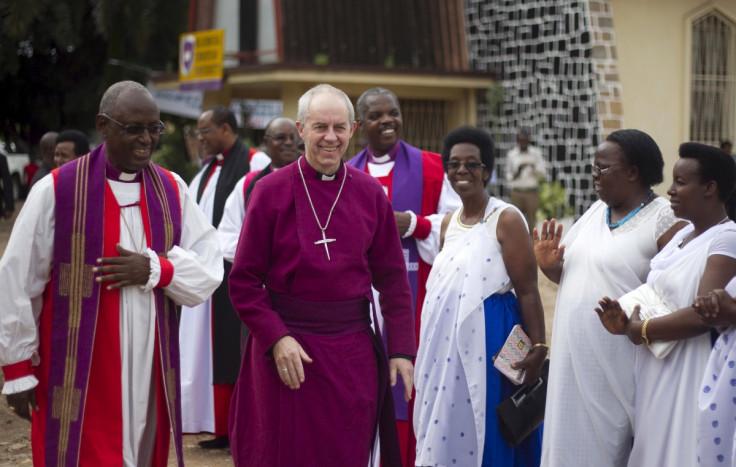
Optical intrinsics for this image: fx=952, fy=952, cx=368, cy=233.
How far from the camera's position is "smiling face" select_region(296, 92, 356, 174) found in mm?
3984

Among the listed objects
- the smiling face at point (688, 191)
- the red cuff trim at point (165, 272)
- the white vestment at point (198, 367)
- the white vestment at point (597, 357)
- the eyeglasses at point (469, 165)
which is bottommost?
the white vestment at point (198, 367)

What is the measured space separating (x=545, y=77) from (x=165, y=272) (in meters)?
14.0

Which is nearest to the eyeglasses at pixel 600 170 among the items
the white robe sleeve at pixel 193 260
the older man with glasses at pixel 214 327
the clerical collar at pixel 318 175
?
the clerical collar at pixel 318 175

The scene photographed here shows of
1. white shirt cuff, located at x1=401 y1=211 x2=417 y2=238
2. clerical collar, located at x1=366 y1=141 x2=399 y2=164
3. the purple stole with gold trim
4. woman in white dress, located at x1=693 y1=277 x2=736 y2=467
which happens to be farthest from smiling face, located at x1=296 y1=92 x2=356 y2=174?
clerical collar, located at x1=366 y1=141 x2=399 y2=164

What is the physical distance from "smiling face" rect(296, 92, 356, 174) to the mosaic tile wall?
499 inches

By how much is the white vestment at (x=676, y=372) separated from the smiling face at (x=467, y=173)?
127 cm

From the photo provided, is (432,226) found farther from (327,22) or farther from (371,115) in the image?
(327,22)

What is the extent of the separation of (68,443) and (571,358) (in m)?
2.39

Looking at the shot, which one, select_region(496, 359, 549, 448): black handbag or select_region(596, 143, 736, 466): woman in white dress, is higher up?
select_region(596, 143, 736, 466): woman in white dress

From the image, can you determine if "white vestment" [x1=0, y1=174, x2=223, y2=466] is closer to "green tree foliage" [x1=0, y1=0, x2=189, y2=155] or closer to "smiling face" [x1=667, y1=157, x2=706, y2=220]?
"smiling face" [x1=667, y1=157, x2=706, y2=220]

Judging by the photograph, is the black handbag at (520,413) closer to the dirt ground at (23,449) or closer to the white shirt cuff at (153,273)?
the white shirt cuff at (153,273)

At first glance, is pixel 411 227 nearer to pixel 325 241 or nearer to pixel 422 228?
pixel 422 228

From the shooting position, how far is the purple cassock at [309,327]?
3953mm

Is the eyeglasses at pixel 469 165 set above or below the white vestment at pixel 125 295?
above
